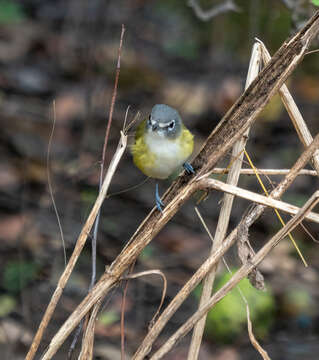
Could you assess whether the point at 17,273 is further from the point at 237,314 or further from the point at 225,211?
the point at 225,211

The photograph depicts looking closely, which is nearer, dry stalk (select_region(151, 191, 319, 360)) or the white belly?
dry stalk (select_region(151, 191, 319, 360))

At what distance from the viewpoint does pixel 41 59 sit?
736 centimetres

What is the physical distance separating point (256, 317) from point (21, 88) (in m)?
4.06

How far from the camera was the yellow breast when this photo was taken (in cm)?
317

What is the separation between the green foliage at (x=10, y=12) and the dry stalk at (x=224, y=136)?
6.05 metres

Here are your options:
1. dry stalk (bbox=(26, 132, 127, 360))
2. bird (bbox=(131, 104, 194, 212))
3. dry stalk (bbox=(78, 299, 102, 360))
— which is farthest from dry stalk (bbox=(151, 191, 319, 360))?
bird (bbox=(131, 104, 194, 212))

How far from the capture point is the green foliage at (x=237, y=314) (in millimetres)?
4141

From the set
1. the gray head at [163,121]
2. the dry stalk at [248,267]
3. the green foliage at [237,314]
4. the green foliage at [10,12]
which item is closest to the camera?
the dry stalk at [248,267]

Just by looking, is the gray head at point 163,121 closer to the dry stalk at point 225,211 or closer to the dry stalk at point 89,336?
the dry stalk at point 225,211

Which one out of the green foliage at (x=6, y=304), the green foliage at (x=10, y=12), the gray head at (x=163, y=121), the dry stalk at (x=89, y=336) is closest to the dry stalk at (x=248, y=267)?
the dry stalk at (x=89, y=336)

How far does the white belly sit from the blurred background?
159mm

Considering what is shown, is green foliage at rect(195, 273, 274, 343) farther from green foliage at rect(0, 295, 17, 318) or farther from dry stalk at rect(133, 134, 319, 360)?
dry stalk at rect(133, 134, 319, 360)

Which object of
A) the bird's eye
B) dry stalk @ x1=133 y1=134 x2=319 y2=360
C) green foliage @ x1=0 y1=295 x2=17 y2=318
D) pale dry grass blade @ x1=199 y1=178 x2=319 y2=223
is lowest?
green foliage @ x1=0 y1=295 x2=17 y2=318

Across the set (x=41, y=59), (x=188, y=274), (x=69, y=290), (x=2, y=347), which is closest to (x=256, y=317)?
(x=188, y=274)
